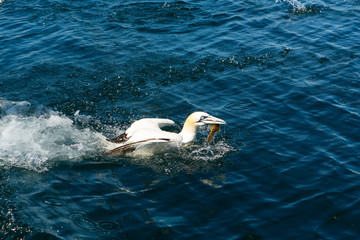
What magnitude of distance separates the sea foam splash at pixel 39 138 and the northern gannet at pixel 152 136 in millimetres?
660

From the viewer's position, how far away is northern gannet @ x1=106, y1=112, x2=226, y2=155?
9.45 meters

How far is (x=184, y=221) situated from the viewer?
24.6 ft

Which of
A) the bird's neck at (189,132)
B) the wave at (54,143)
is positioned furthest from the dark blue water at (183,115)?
the bird's neck at (189,132)

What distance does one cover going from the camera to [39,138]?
1032 centimetres

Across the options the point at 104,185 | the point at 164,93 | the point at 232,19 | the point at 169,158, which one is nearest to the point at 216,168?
the point at 169,158

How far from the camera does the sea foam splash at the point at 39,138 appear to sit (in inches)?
371

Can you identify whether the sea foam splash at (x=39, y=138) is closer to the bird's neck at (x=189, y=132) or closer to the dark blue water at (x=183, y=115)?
the dark blue water at (x=183, y=115)

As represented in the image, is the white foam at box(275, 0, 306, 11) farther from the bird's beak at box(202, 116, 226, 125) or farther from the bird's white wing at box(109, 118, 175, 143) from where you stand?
the bird's white wing at box(109, 118, 175, 143)

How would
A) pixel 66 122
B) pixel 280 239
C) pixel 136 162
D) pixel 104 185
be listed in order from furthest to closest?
pixel 66 122, pixel 136 162, pixel 104 185, pixel 280 239

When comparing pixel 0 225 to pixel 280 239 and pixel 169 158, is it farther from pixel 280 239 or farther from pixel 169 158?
pixel 280 239

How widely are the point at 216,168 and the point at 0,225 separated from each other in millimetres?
4378

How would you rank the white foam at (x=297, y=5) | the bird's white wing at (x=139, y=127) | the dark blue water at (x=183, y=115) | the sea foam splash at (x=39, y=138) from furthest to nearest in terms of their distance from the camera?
1. the white foam at (x=297, y=5)
2. the bird's white wing at (x=139, y=127)
3. the sea foam splash at (x=39, y=138)
4. the dark blue water at (x=183, y=115)

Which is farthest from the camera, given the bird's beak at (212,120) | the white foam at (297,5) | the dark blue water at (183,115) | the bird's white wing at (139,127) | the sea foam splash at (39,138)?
the white foam at (297,5)

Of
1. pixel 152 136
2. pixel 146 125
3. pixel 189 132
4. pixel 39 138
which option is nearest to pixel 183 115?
pixel 189 132
